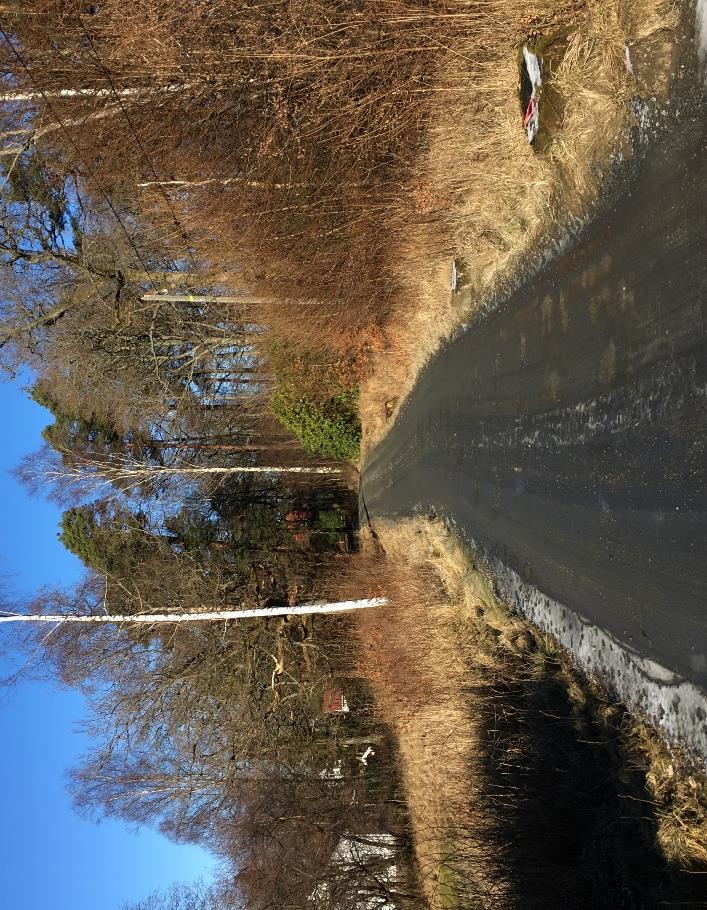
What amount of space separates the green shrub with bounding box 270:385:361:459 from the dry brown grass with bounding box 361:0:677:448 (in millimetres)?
4958

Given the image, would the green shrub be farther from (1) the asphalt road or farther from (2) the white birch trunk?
(1) the asphalt road

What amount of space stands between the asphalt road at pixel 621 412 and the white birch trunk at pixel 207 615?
5353 mm

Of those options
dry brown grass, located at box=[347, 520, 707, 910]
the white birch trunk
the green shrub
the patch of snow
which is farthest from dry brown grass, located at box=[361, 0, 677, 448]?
the white birch trunk

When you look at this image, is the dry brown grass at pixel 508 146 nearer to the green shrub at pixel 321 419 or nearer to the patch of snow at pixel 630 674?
the patch of snow at pixel 630 674

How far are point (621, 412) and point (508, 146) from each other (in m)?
3.46

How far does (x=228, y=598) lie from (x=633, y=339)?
459 inches

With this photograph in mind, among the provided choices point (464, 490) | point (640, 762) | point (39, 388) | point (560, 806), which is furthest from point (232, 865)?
point (39, 388)

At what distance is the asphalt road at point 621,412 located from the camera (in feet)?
14.6

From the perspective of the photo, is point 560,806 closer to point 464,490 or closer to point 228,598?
point 464,490

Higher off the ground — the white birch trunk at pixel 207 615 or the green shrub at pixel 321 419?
the green shrub at pixel 321 419

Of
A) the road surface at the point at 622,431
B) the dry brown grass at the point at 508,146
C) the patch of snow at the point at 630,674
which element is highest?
the dry brown grass at the point at 508,146

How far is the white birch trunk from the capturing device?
12.5m

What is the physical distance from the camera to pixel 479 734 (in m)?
9.02

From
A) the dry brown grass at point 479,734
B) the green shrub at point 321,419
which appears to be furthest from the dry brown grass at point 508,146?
the green shrub at point 321,419
